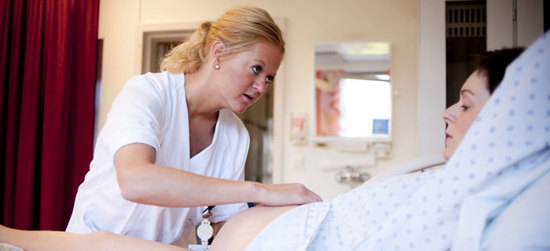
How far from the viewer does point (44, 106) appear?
7.43ft

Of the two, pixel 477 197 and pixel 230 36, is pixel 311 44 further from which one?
pixel 477 197

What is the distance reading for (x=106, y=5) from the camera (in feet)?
9.12

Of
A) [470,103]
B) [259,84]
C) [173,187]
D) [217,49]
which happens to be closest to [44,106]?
[217,49]

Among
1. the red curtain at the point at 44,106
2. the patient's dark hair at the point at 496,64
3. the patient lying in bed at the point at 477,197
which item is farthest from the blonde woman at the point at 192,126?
the red curtain at the point at 44,106

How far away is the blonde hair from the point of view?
1198mm

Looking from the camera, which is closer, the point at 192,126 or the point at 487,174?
the point at 487,174

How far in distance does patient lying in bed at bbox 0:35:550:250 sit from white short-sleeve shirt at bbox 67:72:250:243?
456mm

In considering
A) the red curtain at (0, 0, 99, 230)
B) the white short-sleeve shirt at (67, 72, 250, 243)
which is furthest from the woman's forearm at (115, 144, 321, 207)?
the red curtain at (0, 0, 99, 230)

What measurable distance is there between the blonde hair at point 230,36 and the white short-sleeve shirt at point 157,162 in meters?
0.09

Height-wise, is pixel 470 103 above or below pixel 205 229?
above

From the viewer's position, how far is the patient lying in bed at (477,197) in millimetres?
576

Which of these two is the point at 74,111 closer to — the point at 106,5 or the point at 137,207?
the point at 106,5

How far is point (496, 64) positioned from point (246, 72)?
0.65m

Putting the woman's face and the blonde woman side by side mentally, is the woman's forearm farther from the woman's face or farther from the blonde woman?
the woman's face
